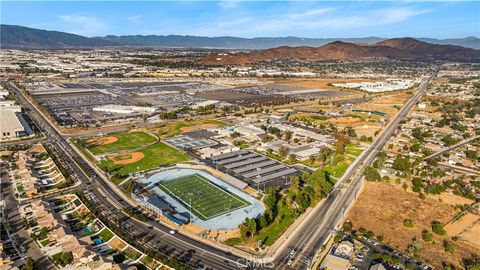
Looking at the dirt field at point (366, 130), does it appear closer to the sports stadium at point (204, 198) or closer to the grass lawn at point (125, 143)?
the sports stadium at point (204, 198)

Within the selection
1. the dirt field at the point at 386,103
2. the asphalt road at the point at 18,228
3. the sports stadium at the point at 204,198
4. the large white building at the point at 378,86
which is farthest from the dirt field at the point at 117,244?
the large white building at the point at 378,86

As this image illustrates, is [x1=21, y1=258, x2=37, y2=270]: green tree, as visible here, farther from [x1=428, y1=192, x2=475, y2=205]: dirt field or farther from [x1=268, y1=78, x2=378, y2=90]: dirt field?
[x1=268, y1=78, x2=378, y2=90]: dirt field

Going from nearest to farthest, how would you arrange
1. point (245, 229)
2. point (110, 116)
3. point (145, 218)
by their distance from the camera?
point (245, 229), point (145, 218), point (110, 116)

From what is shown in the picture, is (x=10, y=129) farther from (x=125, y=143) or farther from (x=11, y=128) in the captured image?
(x=125, y=143)

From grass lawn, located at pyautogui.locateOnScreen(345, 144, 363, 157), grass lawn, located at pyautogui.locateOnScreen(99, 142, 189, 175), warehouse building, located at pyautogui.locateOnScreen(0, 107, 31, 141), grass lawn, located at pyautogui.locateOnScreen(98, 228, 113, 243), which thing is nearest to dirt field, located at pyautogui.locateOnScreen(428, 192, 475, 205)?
grass lawn, located at pyautogui.locateOnScreen(345, 144, 363, 157)

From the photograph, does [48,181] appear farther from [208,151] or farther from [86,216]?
[208,151]

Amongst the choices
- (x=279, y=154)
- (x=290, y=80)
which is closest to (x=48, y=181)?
(x=279, y=154)
